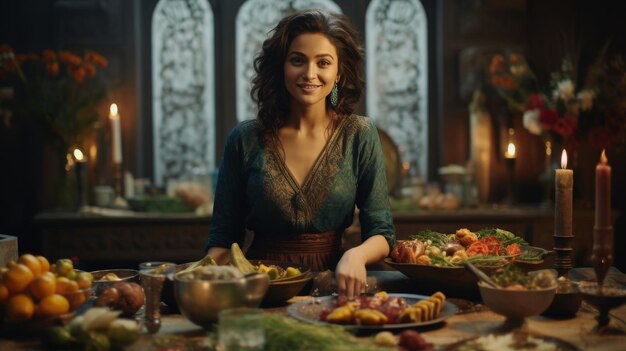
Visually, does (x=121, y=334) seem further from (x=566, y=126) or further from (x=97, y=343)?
(x=566, y=126)

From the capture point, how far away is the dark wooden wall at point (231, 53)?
5.36m

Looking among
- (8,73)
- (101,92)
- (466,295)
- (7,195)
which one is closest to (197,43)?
(101,92)

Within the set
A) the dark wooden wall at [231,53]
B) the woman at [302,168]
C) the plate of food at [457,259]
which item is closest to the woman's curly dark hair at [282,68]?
the woman at [302,168]

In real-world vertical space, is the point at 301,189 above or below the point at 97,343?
above

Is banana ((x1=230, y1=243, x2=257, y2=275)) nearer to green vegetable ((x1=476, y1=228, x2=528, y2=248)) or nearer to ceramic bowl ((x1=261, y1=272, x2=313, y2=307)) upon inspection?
ceramic bowl ((x1=261, y1=272, x2=313, y2=307))

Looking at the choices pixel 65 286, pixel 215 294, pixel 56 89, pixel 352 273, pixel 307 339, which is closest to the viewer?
pixel 307 339

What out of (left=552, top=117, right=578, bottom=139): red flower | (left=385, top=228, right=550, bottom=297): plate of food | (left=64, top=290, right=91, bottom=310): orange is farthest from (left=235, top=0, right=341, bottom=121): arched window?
(left=64, top=290, right=91, bottom=310): orange

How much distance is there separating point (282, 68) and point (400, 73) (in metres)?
2.99

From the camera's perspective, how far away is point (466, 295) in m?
2.27

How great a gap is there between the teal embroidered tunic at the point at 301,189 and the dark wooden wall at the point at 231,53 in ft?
8.97

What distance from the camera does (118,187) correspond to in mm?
5191

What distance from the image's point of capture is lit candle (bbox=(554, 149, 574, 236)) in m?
2.17

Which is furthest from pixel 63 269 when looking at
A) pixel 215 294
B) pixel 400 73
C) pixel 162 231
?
pixel 400 73

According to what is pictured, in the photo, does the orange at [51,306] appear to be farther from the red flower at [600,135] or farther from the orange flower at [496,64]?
the orange flower at [496,64]
